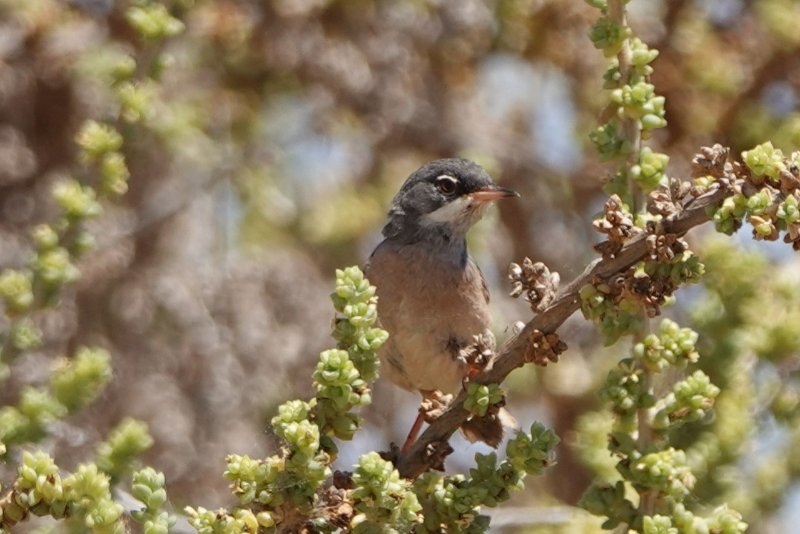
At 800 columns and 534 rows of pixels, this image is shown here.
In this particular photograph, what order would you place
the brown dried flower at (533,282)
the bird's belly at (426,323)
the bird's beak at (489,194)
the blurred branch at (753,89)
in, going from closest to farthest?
the brown dried flower at (533,282), the bird's belly at (426,323), the bird's beak at (489,194), the blurred branch at (753,89)

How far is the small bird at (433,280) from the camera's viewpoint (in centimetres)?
498

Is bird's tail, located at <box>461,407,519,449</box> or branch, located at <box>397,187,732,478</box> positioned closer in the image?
branch, located at <box>397,187,732,478</box>

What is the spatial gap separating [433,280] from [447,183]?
573mm

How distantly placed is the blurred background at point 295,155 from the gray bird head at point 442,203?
126 millimetres

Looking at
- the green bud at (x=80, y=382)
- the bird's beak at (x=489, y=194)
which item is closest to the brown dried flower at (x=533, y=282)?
the green bud at (x=80, y=382)

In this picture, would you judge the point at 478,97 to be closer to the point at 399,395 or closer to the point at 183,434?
the point at 399,395

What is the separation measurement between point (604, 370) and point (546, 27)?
1.85m

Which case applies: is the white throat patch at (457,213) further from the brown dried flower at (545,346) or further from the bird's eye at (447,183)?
the brown dried flower at (545,346)

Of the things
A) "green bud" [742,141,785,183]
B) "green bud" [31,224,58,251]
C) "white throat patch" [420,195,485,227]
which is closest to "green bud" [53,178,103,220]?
"green bud" [31,224,58,251]

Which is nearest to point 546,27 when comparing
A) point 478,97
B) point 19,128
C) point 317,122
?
point 478,97

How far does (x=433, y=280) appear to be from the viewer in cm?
520

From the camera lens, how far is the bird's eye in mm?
5539

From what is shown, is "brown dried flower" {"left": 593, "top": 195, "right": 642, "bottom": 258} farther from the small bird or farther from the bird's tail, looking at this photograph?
the small bird

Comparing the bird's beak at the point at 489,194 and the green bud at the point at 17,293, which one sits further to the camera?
the bird's beak at the point at 489,194
